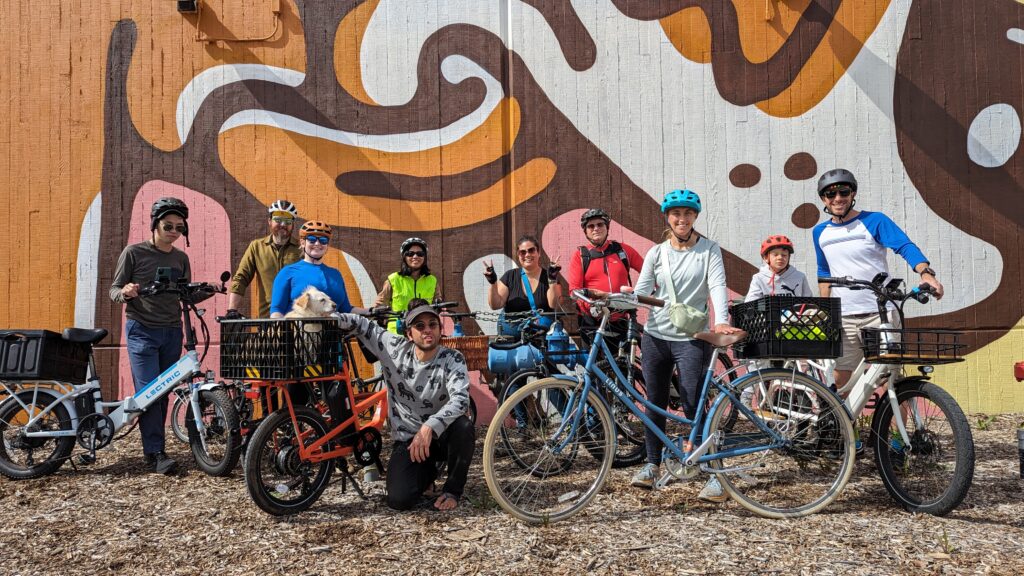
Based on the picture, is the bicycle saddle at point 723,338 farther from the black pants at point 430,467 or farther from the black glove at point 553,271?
the black glove at point 553,271

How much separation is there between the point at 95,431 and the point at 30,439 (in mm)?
412

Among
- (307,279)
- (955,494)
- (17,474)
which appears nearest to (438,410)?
(307,279)

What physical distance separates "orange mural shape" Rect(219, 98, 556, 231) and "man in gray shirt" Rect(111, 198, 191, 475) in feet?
6.41

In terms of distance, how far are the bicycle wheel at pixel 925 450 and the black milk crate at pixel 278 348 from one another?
10.8ft

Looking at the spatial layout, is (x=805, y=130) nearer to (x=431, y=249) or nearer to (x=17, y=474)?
(x=431, y=249)

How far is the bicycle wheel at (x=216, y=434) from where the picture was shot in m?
4.29

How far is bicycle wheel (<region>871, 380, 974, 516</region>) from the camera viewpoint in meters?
3.32

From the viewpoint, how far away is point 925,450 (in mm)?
3498

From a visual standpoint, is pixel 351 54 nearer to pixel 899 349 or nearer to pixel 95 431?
pixel 95 431

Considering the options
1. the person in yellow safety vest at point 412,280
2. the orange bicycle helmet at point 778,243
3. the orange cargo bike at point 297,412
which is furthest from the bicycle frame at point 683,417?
the person in yellow safety vest at point 412,280

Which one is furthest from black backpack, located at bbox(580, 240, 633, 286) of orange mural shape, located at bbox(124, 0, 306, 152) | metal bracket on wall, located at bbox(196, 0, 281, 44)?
metal bracket on wall, located at bbox(196, 0, 281, 44)

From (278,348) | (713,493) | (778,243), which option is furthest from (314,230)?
(778,243)

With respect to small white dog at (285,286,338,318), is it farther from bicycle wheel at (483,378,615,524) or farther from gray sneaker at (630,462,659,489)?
gray sneaker at (630,462,659,489)

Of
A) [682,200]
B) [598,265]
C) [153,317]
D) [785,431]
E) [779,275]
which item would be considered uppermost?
[682,200]
